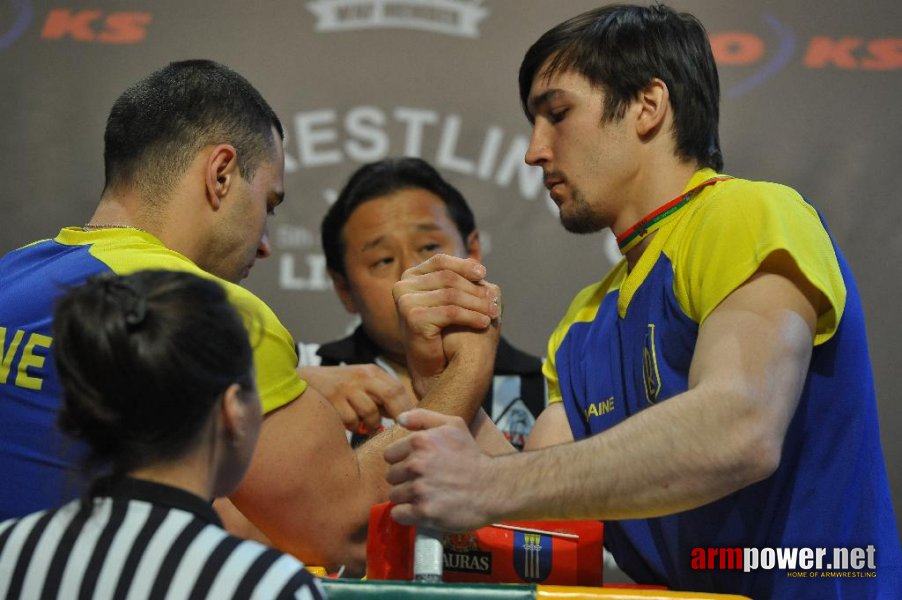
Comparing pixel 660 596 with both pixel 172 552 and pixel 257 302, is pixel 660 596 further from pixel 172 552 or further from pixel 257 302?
pixel 257 302

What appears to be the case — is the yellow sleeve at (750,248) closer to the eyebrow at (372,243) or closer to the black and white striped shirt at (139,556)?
the black and white striped shirt at (139,556)

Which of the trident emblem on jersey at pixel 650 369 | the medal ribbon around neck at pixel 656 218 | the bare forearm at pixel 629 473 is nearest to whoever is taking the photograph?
the bare forearm at pixel 629 473

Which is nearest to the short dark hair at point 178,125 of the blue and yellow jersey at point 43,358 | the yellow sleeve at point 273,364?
the blue and yellow jersey at point 43,358

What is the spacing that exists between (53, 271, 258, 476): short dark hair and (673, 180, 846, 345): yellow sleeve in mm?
650

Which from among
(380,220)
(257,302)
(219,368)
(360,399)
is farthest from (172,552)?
(380,220)

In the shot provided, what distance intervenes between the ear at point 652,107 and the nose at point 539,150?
0.15m

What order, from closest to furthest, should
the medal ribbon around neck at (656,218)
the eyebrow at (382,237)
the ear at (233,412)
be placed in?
the ear at (233,412), the medal ribbon around neck at (656,218), the eyebrow at (382,237)

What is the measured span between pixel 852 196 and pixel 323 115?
1347mm

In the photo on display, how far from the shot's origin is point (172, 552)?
3.03 feet

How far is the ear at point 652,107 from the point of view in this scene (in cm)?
177

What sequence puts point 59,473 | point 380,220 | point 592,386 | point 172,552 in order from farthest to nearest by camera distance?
point 380,220 → point 592,386 → point 59,473 → point 172,552
